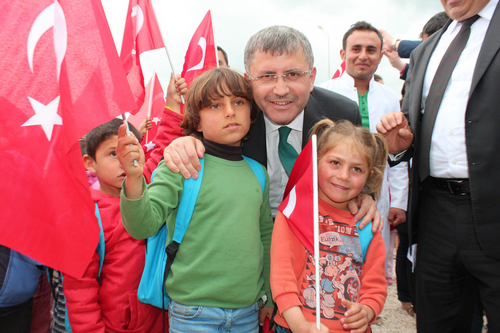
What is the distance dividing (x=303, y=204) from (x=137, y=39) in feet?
9.19

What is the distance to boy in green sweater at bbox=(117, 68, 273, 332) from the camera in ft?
5.08

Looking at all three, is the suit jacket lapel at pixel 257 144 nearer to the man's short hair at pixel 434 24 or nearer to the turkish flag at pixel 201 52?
the turkish flag at pixel 201 52

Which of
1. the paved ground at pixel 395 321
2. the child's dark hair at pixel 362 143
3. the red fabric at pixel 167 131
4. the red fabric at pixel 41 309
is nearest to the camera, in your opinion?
the child's dark hair at pixel 362 143

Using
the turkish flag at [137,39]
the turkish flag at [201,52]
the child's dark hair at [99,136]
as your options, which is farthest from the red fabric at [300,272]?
the turkish flag at [201,52]

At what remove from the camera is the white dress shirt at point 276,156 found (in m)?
2.35

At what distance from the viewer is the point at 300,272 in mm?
1771

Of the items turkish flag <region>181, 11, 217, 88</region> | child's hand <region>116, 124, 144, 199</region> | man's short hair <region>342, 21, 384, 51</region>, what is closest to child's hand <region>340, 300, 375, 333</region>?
child's hand <region>116, 124, 144, 199</region>

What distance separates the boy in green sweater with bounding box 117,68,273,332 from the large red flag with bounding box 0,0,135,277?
21cm

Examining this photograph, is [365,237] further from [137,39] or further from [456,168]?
[137,39]

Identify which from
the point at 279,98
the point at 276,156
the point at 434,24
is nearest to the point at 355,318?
the point at 276,156

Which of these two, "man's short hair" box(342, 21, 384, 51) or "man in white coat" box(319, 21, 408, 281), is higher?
"man's short hair" box(342, 21, 384, 51)

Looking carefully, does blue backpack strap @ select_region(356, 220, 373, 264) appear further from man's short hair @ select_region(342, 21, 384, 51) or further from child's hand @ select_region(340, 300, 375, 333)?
man's short hair @ select_region(342, 21, 384, 51)

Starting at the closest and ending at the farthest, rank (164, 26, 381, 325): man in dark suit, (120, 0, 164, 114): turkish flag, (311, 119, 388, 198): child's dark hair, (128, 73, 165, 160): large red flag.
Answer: (311, 119, 388, 198): child's dark hair → (164, 26, 381, 325): man in dark suit → (120, 0, 164, 114): turkish flag → (128, 73, 165, 160): large red flag

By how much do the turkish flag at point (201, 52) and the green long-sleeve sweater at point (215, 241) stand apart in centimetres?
239
